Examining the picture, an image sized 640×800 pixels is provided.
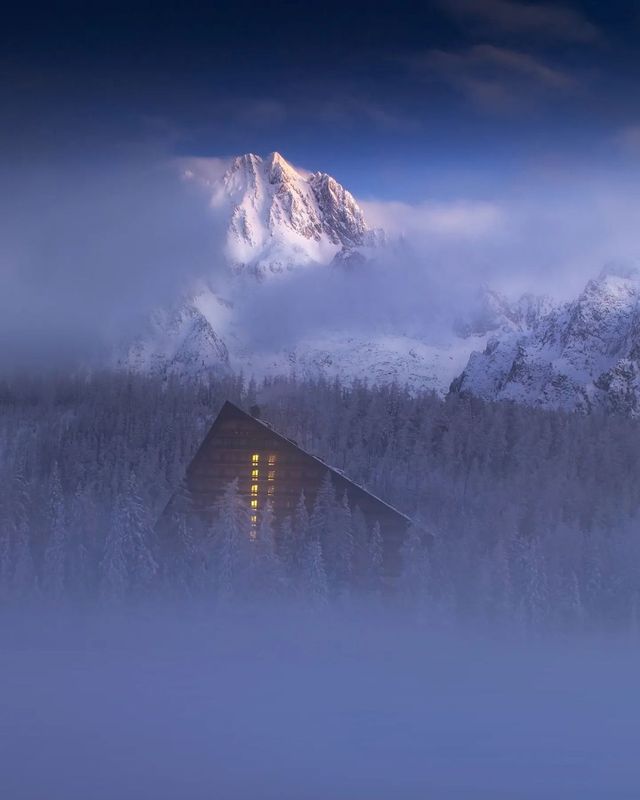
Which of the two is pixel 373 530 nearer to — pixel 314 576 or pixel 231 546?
pixel 314 576

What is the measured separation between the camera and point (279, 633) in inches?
961

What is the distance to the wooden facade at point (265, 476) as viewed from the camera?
1251 inches

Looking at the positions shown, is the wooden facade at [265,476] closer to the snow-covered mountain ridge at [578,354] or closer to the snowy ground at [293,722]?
the snowy ground at [293,722]

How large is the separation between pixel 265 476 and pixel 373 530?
14.1ft

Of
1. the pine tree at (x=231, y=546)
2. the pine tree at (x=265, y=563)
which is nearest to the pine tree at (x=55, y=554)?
the pine tree at (x=231, y=546)

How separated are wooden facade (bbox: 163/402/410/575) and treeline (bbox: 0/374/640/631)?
0.64 m

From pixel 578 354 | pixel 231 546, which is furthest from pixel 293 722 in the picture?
pixel 578 354

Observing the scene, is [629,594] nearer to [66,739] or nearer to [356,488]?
[356,488]

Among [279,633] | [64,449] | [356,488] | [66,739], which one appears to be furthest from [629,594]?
[64,449]

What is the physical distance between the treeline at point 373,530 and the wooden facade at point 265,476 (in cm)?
64

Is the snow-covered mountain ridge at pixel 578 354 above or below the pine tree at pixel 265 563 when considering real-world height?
above

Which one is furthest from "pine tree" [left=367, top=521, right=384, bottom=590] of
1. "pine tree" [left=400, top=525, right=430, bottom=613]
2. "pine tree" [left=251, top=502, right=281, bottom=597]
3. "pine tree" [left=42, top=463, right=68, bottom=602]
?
"pine tree" [left=42, top=463, right=68, bottom=602]

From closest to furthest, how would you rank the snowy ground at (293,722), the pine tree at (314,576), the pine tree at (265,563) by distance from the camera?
1. the snowy ground at (293,722)
2. the pine tree at (265,563)
3. the pine tree at (314,576)

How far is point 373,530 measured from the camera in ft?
105
